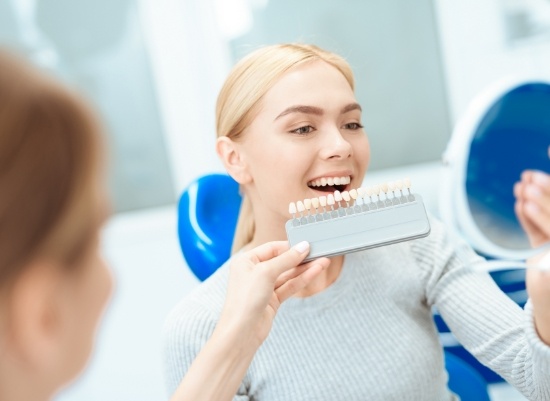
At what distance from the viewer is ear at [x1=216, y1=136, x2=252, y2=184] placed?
3.35ft

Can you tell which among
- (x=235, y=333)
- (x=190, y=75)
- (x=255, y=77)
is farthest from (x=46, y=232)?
(x=190, y=75)

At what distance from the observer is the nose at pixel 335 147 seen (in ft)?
3.00

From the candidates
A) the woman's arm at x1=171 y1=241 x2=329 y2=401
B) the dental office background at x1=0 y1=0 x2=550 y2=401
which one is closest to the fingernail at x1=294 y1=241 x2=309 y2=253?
the woman's arm at x1=171 y1=241 x2=329 y2=401

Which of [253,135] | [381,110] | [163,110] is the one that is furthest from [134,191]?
[253,135]

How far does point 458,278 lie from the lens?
3.22 ft

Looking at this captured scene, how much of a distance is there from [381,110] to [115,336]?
4.17ft

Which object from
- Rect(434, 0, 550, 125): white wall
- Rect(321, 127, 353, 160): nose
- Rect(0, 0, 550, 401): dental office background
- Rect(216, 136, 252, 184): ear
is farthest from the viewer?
Rect(0, 0, 550, 401): dental office background

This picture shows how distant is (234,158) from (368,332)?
35 centimetres

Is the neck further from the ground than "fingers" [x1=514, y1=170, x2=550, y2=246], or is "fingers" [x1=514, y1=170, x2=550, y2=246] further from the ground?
the neck

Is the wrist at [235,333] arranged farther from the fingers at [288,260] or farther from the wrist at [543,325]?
the wrist at [543,325]

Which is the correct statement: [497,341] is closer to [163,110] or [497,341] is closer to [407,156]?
Result: [407,156]

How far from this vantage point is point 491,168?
661 mm

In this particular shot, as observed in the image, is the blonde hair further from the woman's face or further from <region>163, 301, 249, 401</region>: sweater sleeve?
<region>163, 301, 249, 401</region>: sweater sleeve

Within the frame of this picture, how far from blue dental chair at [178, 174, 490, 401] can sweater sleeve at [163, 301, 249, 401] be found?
0.21 metres
